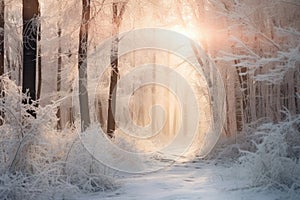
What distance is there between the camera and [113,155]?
9727mm

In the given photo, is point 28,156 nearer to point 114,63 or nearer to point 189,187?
point 189,187

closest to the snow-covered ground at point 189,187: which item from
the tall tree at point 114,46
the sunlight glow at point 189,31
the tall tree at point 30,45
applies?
the tall tree at point 30,45

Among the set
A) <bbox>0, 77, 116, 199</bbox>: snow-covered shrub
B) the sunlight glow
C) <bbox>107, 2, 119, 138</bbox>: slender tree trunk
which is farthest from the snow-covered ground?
the sunlight glow

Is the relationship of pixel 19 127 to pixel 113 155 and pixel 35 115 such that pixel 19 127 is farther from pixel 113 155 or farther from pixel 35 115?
pixel 113 155

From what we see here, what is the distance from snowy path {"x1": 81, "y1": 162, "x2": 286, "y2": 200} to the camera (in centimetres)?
666

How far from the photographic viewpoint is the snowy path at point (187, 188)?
6.66 metres

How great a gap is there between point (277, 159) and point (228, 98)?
762cm

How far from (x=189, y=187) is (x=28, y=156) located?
10.4 feet

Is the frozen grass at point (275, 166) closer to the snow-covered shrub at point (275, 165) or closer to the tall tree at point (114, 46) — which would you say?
the snow-covered shrub at point (275, 165)

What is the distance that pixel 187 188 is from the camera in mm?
7605

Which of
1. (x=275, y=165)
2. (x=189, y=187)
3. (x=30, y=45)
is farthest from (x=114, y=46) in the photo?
(x=275, y=165)

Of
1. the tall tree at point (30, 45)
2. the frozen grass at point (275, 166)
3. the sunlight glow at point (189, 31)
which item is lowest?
the frozen grass at point (275, 166)

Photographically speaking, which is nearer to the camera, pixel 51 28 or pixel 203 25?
pixel 203 25

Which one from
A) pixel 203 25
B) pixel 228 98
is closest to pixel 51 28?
pixel 203 25
